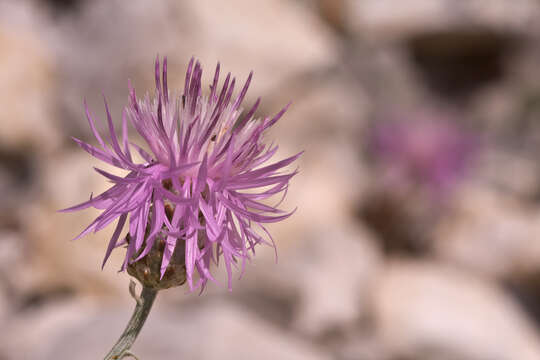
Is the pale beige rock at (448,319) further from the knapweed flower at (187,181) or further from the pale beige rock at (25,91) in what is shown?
the knapweed flower at (187,181)

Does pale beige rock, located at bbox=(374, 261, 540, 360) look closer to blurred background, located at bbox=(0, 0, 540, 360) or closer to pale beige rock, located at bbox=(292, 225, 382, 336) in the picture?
blurred background, located at bbox=(0, 0, 540, 360)

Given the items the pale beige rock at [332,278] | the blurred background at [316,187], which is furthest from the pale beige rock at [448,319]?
the pale beige rock at [332,278]

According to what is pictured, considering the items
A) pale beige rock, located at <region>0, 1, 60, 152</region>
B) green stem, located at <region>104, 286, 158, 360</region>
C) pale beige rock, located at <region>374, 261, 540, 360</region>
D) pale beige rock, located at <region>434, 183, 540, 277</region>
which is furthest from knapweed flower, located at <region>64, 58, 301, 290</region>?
pale beige rock, located at <region>434, 183, 540, 277</region>

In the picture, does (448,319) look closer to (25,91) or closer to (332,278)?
(332,278)

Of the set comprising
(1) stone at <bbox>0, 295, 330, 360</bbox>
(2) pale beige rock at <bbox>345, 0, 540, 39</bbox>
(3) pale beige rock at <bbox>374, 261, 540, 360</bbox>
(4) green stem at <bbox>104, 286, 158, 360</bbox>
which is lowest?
(4) green stem at <bbox>104, 286, 158, 360</bbox>

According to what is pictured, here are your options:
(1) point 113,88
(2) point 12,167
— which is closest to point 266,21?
(1) point 113,88

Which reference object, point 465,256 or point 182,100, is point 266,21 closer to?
point 465,256
